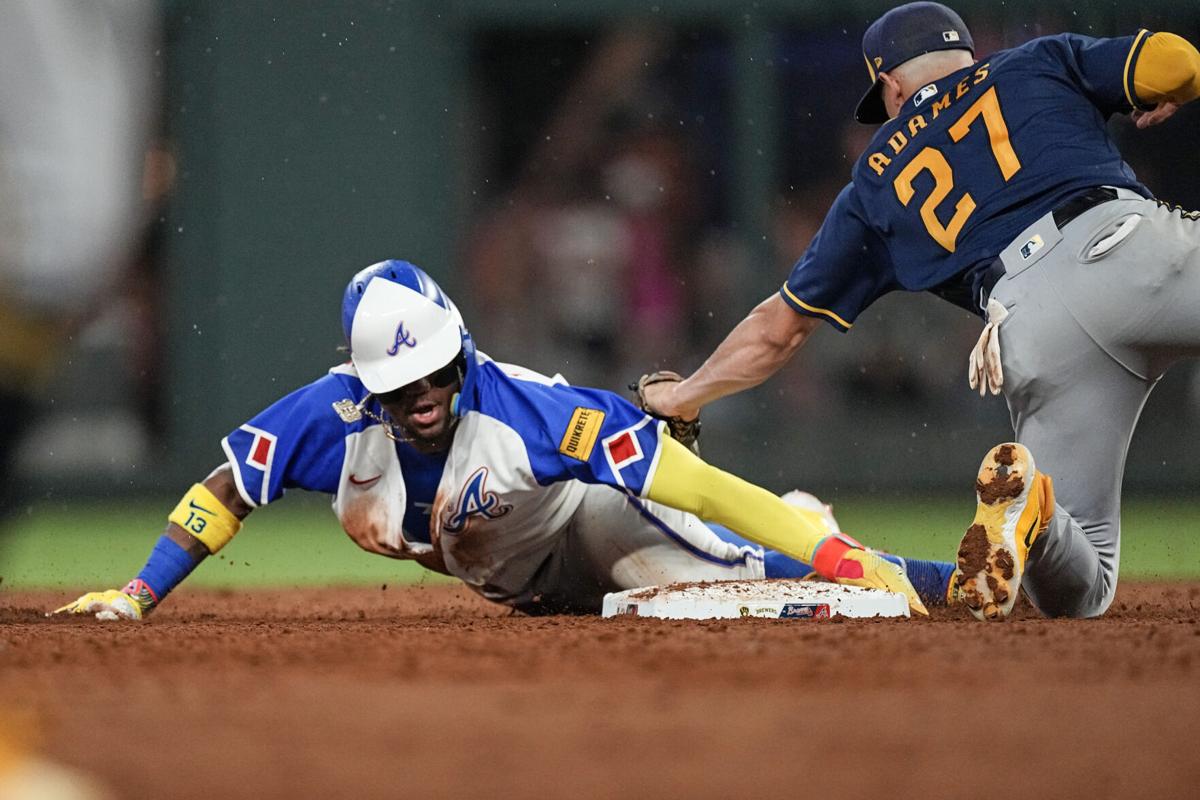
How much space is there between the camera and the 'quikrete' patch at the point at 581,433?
4.61m

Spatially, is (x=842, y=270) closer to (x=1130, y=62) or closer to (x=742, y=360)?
(x=742, y=360)

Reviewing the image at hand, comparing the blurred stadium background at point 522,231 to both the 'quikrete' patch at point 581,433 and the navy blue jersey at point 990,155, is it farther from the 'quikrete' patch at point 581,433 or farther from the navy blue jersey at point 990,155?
the 'quikrete' patch at point 581,433

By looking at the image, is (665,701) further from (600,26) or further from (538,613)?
(600,26)

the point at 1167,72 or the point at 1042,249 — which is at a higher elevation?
the point at 1167,72

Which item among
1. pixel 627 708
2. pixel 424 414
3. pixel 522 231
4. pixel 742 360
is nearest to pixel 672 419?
pixel 742 360

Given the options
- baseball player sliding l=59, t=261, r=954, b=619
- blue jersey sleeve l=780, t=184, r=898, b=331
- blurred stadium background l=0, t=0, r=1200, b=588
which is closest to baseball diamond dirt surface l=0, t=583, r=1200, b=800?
baseball player sliding l=59, t=261, r=954, b=619

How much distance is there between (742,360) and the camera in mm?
5258

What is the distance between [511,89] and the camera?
12.8 m

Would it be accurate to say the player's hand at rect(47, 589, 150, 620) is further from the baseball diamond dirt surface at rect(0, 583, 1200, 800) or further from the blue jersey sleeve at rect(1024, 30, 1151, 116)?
the blue jersey sleeve at rect(1024, 30, 1151, 116)

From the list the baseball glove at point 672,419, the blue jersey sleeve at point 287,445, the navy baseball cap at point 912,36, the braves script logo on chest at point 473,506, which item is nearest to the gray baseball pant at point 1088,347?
the navy baseball cap at point 912,36

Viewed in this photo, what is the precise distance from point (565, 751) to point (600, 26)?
10270mm

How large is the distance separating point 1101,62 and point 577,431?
5.72ft

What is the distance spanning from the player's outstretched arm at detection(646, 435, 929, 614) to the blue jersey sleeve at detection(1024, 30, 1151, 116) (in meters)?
1.41

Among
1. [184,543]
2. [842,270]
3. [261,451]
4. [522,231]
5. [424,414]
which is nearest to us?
[424,414]
